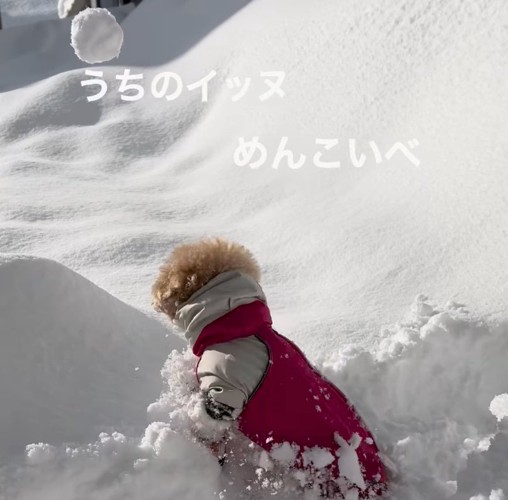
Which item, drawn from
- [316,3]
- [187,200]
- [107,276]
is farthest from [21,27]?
→ [107,276]

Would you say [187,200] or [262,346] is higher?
[262,346]

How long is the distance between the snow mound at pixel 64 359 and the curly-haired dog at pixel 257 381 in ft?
1.02

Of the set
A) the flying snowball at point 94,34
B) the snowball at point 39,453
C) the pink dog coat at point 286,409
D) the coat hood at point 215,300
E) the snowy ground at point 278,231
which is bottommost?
the snowy ground at point 278,231

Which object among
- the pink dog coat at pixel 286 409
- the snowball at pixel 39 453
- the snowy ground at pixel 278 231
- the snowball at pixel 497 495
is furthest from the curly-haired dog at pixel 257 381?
the snowball at pixel 39 453

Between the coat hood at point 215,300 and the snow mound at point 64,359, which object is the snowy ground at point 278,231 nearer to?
the snow mound at point 64,359

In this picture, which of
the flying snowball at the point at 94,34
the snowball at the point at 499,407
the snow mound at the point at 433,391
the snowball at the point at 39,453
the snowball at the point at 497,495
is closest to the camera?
the snowball at the point at 39,453

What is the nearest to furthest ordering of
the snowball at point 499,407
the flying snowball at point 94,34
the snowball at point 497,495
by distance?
the snowball at point 497,495, the snowball at point 499,407, the flying snowball at point 94,34

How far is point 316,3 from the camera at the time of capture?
443 cm

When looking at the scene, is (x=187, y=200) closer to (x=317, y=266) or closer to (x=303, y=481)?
(x=317, y=266)

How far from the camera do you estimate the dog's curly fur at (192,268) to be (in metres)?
1.68

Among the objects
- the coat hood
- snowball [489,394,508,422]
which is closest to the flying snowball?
the coat hood

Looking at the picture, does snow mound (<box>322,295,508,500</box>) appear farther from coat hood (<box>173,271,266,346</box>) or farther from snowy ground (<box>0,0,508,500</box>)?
coat hood (<box>173,271,266,346</box>)

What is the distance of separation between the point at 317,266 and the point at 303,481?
1.25m

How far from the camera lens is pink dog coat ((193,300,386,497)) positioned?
1619mm
